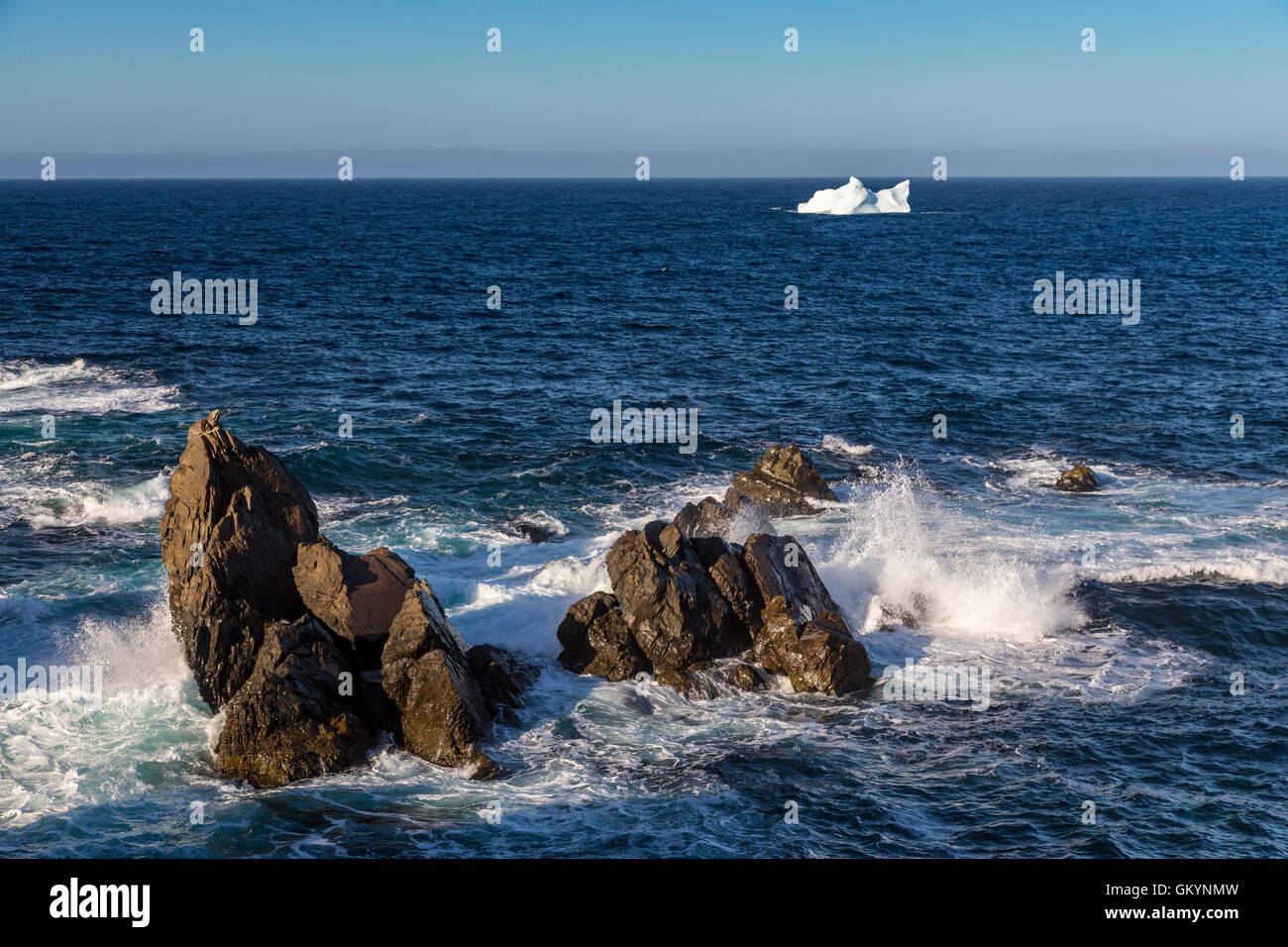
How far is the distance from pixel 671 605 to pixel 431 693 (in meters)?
6.76

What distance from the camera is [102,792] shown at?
→ 20.5m

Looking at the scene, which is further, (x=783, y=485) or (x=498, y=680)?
(x=783, y=485)

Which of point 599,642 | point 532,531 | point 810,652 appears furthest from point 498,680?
point 532,531

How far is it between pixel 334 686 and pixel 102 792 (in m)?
4.75

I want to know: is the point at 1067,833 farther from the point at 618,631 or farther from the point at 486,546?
the point at 486,546

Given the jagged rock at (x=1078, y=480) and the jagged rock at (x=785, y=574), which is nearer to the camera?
the jagged rock at (x=785, y=574)

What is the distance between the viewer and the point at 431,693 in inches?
868

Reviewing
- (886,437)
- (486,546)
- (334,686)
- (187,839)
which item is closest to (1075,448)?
(886,437)

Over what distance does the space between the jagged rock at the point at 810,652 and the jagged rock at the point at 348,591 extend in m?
8.97

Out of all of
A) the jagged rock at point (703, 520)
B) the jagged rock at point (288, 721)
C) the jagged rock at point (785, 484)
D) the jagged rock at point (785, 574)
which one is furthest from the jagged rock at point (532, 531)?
the jagged rock at point (288, 721)

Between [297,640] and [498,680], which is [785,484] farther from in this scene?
[297,640]

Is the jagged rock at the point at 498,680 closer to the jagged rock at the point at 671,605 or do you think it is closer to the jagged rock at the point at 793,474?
the jagged rock at the point at 671,605

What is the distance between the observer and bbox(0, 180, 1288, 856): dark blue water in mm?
20344

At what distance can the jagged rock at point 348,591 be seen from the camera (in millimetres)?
23781
